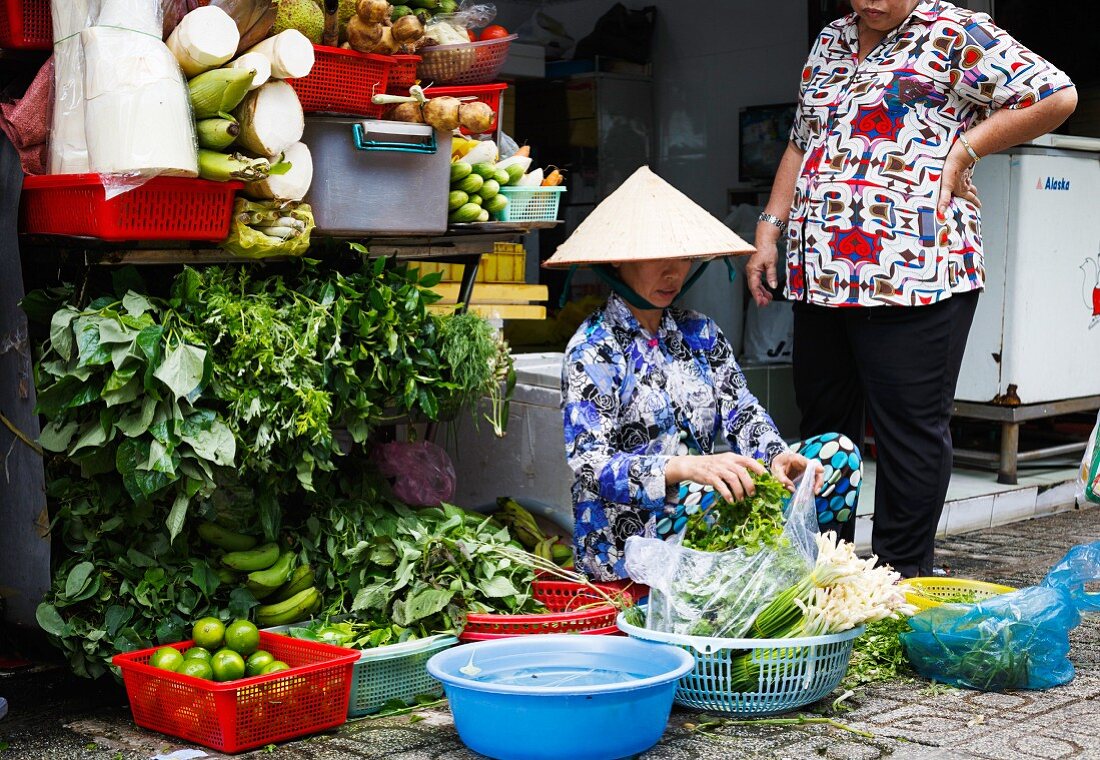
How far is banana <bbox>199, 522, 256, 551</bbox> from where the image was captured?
380cm

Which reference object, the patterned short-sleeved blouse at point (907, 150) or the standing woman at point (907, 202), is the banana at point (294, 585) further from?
the patterned short-sleeved blouse at point (907, 150)

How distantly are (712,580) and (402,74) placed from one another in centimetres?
190

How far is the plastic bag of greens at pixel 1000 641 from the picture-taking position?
3701mm

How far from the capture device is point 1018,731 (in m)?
3.42

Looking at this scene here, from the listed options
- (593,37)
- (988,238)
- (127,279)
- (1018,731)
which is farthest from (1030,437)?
(127,279)

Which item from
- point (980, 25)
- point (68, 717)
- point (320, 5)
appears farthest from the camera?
point (980, 25)

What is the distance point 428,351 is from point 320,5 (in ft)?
3.56

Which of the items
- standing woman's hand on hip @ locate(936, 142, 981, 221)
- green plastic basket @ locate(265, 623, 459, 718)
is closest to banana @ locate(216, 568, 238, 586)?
green plastic basket @ locate(265, 623, 459, 718)

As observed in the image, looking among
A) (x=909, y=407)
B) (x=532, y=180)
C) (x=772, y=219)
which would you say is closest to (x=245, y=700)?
(x=532, y=180)

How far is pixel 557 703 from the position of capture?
9.85 feet

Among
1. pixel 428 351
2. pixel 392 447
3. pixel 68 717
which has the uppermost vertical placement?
pixel 428 351

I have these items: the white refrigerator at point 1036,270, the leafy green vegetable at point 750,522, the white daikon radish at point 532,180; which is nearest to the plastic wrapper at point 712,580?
the leafy green vegetable at point 750,522

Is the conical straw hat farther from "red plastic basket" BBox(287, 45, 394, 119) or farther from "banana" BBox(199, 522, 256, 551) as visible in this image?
"banana" BBox(199, 522, 256, 551)

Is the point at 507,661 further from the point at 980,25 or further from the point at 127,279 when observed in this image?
the point at 980,25
